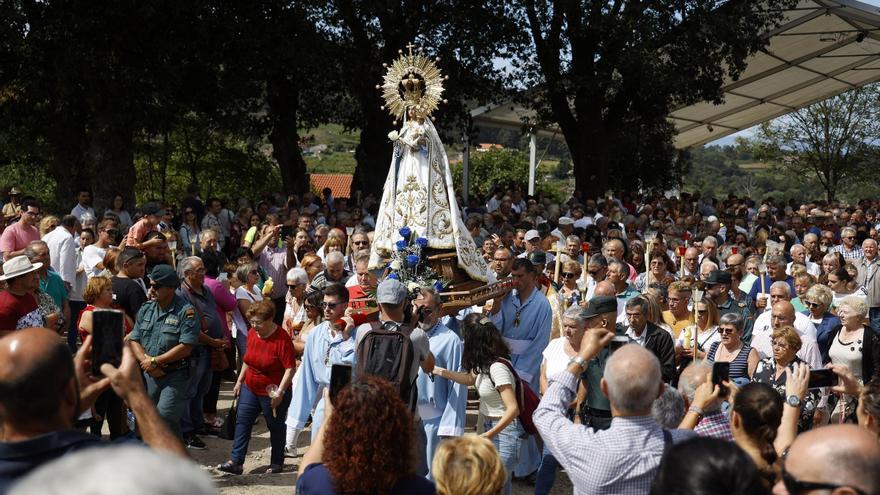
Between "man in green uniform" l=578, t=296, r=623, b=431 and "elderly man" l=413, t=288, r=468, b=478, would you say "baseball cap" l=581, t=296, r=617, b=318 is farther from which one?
"elderly man" l=413, t=288, r=468, b=478

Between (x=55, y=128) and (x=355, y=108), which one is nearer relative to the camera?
(x=55, y=128)

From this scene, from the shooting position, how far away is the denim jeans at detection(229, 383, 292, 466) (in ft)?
25.7

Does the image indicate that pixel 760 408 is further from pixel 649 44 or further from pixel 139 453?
pixel 649 44

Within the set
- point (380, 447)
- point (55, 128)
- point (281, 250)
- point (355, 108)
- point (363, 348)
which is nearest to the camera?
point (380, 447)

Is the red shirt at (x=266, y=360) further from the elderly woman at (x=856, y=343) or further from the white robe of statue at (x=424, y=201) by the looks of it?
the elderly woman at (x=856, y=343)

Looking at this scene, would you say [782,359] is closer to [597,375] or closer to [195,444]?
[597,375]

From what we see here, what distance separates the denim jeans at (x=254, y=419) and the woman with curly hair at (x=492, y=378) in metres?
1.90

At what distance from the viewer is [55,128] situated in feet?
61.8

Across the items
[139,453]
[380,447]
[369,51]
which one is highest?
[369,51]

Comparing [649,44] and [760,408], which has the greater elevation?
[649,44]

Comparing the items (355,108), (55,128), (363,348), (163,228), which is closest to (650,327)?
→ (363,348)

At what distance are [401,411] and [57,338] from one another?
1.28 metres

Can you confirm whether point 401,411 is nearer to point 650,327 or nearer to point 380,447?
point 380,447

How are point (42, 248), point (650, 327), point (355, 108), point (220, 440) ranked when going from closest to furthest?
point (650, 327)
point (42, 248)
point (220, 440)
point (355, 108)
